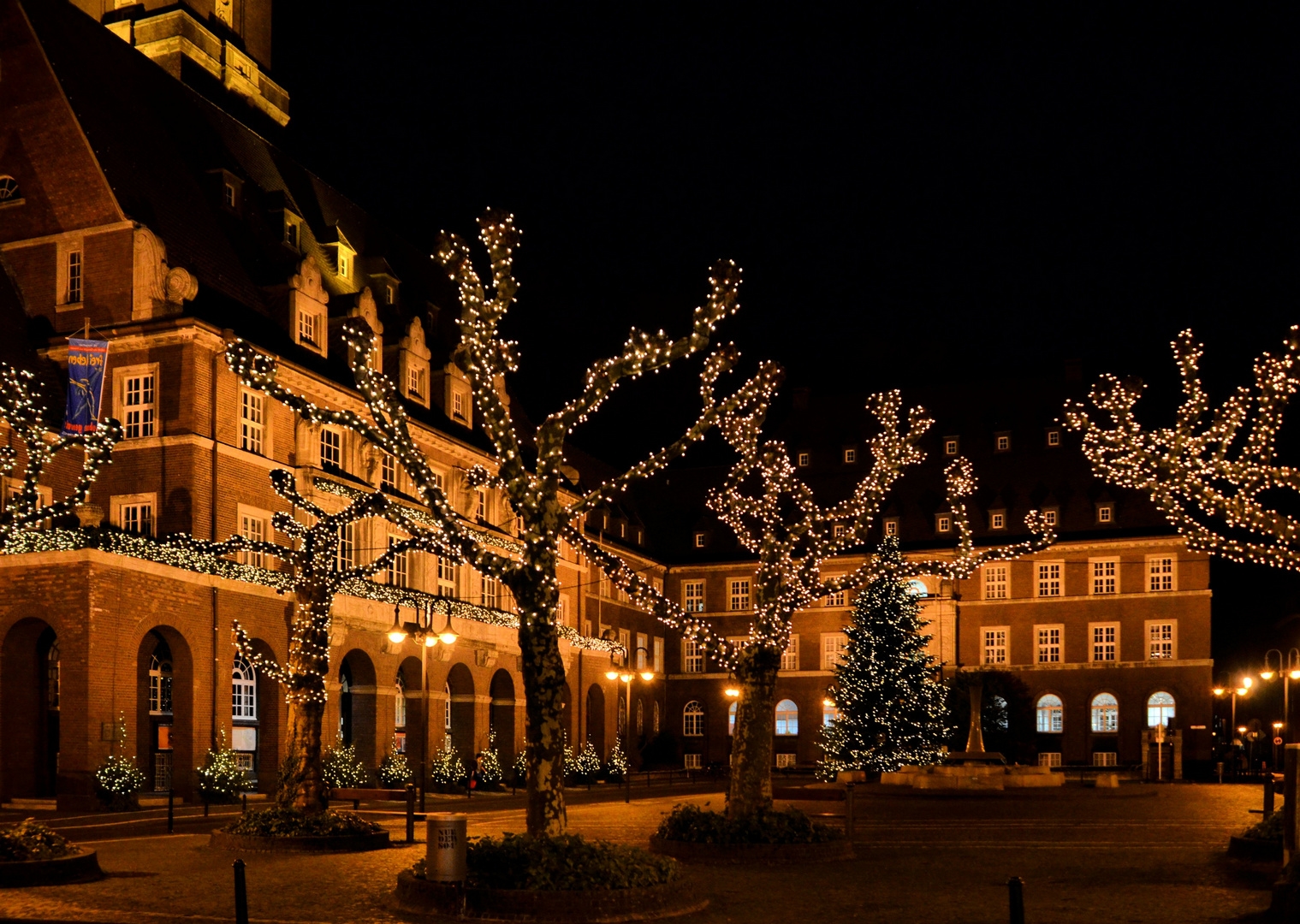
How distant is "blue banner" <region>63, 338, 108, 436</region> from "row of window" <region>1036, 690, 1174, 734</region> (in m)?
55.6

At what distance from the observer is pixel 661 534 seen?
86938 mm

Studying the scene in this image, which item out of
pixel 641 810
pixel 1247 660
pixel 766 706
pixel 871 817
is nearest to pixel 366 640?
pixel 641 810

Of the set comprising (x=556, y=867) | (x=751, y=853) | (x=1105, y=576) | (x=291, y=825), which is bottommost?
(x=751, y=853)

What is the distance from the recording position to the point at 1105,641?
7575 centimetres

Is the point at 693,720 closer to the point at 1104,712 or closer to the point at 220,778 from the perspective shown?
the point at 1104,712

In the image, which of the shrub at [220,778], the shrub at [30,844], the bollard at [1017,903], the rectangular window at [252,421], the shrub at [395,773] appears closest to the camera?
the bollard at [1017,903]

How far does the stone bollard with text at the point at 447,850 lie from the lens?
16422 millimetres

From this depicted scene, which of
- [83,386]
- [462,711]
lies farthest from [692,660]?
[83,386]

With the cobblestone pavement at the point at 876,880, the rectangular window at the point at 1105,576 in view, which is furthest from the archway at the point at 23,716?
the rectangular window at the point at 1105,576

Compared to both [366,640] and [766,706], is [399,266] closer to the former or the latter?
[366,640]

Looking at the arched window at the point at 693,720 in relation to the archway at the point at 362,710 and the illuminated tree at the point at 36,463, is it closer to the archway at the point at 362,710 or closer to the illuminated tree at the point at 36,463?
the archway at the point at 362,710

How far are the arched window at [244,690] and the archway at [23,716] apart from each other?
6.11 m

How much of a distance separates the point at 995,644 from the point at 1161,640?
28.8 feet

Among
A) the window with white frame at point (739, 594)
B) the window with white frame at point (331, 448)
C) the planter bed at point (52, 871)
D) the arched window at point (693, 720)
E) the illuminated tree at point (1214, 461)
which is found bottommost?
the arched window at point (693, 720)
